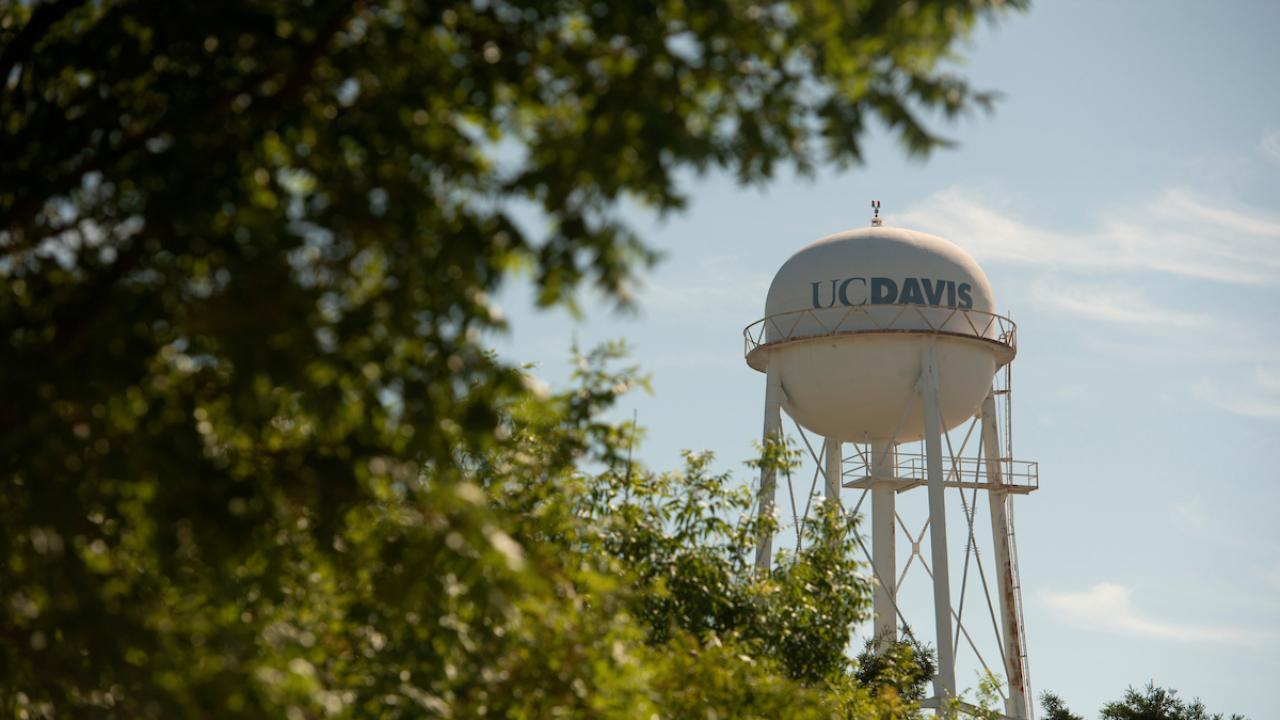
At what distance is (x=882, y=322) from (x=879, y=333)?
9.9 inches

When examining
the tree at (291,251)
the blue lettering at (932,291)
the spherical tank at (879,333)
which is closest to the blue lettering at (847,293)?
the spherical tank at (879,333)

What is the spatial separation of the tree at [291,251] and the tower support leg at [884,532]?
25428 mm

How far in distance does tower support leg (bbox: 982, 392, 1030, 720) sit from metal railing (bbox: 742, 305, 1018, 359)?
2.52m

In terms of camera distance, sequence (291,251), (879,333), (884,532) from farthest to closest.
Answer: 1. (884,532)
2. (879,333)
3. (291,251)

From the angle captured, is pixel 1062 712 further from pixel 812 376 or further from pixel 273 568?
pixel 273 568

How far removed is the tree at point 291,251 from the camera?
208 inches

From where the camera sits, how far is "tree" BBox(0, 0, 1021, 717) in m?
5.28

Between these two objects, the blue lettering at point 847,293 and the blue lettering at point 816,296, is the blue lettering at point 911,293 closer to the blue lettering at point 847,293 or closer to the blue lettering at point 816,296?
the blue lettering at point 847,293

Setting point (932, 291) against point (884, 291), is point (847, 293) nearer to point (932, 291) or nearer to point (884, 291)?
point (884, 291)

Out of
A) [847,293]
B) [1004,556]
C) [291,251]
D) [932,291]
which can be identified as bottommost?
[291,251]

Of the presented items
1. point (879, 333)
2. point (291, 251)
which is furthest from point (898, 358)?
point (291, 251)

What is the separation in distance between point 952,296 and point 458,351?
24.4m

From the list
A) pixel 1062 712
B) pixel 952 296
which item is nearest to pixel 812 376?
pixel 952 296

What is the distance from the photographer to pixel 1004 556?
31547 millimetres
